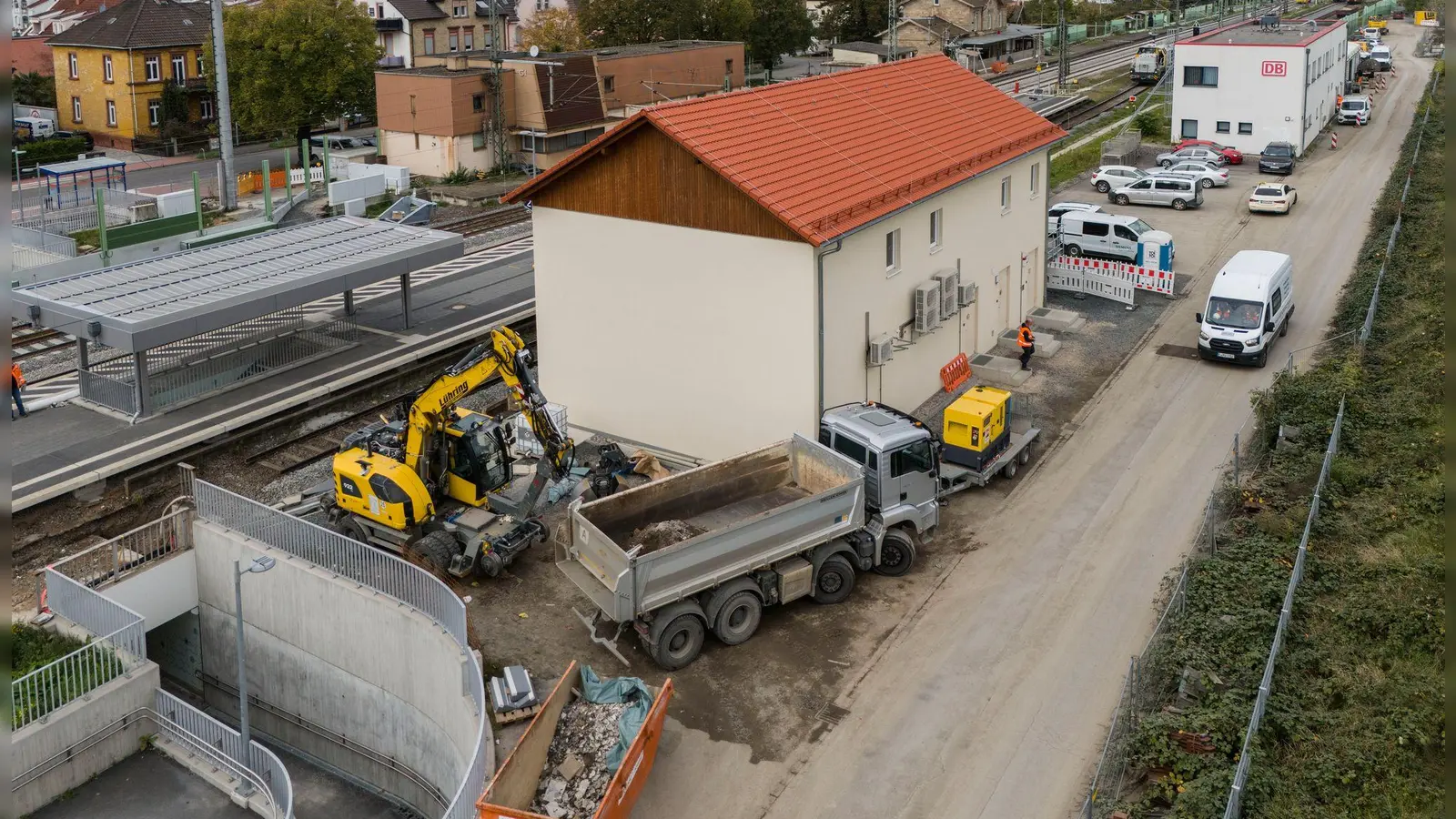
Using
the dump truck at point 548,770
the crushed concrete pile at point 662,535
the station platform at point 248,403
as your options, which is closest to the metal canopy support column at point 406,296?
the station platform at point 248,403

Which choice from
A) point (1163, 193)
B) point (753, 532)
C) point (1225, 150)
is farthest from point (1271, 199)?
point (753, 532)

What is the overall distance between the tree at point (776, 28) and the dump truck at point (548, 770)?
74.9 metres

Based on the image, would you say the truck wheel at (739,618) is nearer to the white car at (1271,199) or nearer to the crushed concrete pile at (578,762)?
the crushed concrete pile at (578,762)

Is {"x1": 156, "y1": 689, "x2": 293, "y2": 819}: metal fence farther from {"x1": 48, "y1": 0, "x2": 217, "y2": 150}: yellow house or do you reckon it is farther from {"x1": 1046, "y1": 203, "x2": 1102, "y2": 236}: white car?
{"x1": 48, "y1": 0, "x2": 217, "y2": 150}: yellow house

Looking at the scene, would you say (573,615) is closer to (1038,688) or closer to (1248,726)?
(1038,688)

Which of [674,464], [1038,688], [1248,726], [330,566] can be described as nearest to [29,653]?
[330,566]

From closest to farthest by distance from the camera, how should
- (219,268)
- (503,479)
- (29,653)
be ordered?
(29,653)
(503,479)
(219,268)

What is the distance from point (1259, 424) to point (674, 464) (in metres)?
12.5


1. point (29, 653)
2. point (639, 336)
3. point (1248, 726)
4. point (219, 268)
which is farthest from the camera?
point (219, 268)

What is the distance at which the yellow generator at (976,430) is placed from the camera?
25984 mm

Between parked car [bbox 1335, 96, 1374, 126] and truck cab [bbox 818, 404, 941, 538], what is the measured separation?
5136 centimetres

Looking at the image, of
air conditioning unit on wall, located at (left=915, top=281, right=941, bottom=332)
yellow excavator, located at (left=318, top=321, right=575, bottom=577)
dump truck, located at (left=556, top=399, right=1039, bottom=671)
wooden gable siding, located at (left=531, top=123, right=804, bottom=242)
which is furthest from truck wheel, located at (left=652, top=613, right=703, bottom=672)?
air conditioning unit on wall, located at (left=915, top=281, right=941, bottom=332)

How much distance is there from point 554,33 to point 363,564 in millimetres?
64328

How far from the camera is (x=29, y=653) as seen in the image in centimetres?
2147
